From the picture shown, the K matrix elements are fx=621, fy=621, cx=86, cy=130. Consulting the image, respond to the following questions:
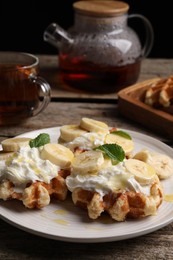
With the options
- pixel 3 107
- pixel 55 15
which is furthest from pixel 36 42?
pixel 3 107

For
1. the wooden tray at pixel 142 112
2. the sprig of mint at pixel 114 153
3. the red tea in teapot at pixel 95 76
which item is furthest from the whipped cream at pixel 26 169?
the red tea in teapot at pixel 95 76

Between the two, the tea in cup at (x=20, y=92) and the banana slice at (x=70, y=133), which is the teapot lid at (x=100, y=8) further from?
the banana slice at (x=70, y=133)

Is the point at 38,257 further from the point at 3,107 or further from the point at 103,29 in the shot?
the point at 103,29

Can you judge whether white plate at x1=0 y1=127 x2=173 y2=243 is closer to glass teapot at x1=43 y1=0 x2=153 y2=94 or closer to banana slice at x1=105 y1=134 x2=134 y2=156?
banana slice at x1=105 y1=134 x2=134 y2=156

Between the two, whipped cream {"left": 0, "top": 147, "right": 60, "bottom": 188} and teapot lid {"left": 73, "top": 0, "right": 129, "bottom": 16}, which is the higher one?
teapot lid {"left": 73, "top": 0, "right": 129, "bottom": 16}

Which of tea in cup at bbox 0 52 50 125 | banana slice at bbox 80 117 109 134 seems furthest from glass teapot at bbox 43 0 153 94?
banana slice at bbox 80 117 109 134

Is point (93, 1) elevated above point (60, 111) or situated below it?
above

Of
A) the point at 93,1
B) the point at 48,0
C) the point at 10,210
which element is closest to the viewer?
the point at 10,210

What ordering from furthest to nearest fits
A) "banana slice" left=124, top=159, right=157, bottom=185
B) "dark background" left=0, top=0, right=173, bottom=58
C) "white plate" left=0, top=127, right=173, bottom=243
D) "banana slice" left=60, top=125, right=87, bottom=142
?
"dark background" left=0, top=0, right=173, bottom=58
"banana slice" left=60, top=125, right=87, bottom=142
"banana slice" left=124, top=159, right=157, bottom=185
"white plate" left=0, top=127, right=173, bottom=243

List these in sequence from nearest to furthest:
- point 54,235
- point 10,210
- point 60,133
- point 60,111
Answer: point 54,235, point 10,210, point 60,133, point 60,111
